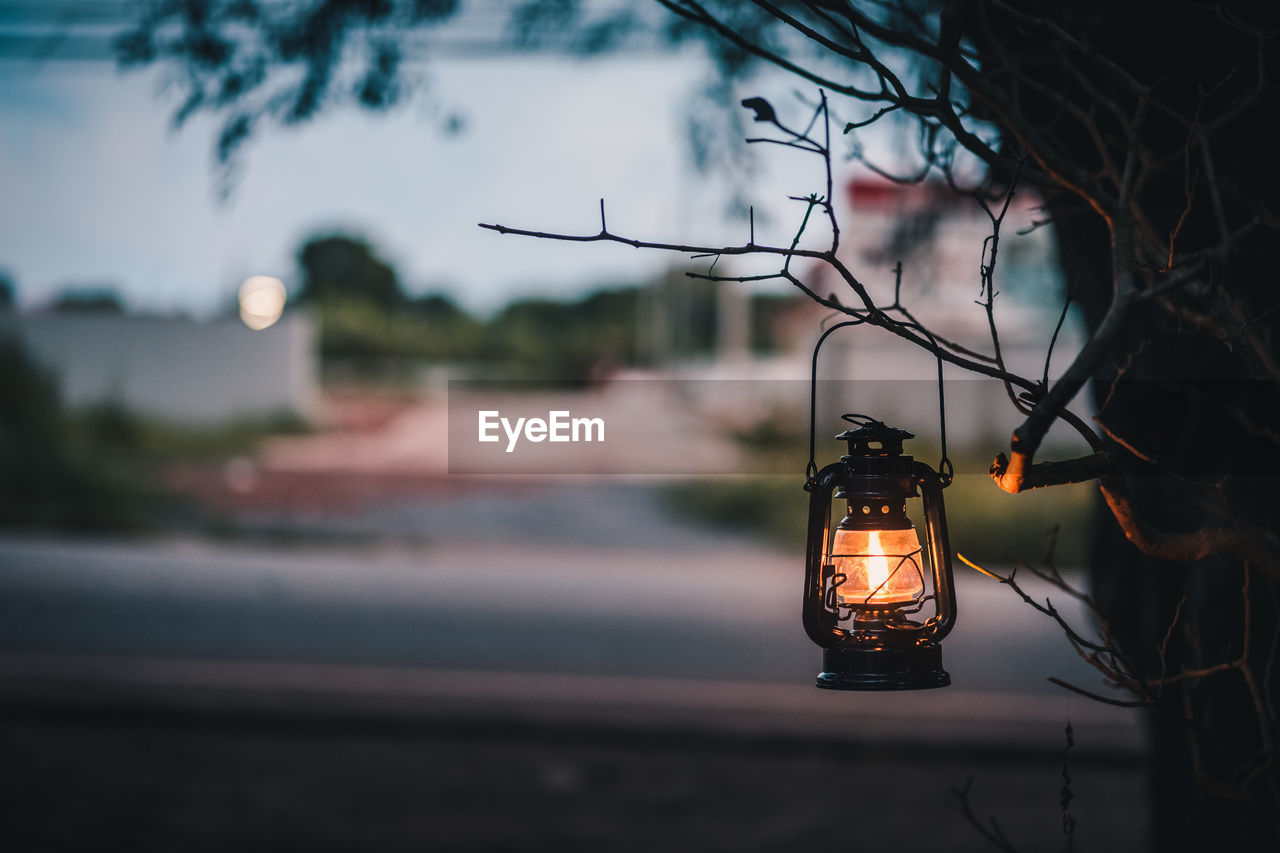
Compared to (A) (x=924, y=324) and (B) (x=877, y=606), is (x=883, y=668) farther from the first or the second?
(A) (x=924, y=324)

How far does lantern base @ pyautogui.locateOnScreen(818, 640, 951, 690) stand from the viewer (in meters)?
1.43

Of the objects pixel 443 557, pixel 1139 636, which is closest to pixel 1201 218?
pixel 1139 636

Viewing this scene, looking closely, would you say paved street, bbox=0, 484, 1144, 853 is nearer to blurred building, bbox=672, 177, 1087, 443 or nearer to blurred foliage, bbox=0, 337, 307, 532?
blurred building, bbox=672, 177, 1087, 443

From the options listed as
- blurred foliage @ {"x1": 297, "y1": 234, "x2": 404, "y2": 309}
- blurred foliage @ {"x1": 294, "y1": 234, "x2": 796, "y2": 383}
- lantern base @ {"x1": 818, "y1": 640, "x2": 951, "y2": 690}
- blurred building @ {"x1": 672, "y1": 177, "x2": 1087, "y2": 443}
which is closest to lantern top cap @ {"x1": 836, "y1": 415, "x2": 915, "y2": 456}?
lantern base @ {"x1": 818, "y1": 640, "x2": 951, "y2": 690}

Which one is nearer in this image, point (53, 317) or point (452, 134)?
point (452, 134)

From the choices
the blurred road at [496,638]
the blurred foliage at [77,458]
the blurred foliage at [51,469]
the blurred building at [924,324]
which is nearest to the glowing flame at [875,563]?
the blurred building at [924,324]

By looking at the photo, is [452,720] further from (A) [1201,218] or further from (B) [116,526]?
(B) [116,526]

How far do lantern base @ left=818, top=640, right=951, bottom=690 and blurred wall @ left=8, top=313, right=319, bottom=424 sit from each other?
19.1 m

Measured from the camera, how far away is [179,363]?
2036 cm

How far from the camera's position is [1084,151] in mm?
2215

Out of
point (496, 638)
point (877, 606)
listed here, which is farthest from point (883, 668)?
point (496, 638)

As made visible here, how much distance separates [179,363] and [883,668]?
21.0m

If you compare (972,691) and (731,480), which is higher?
(731,480)

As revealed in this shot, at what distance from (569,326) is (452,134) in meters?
34.7
